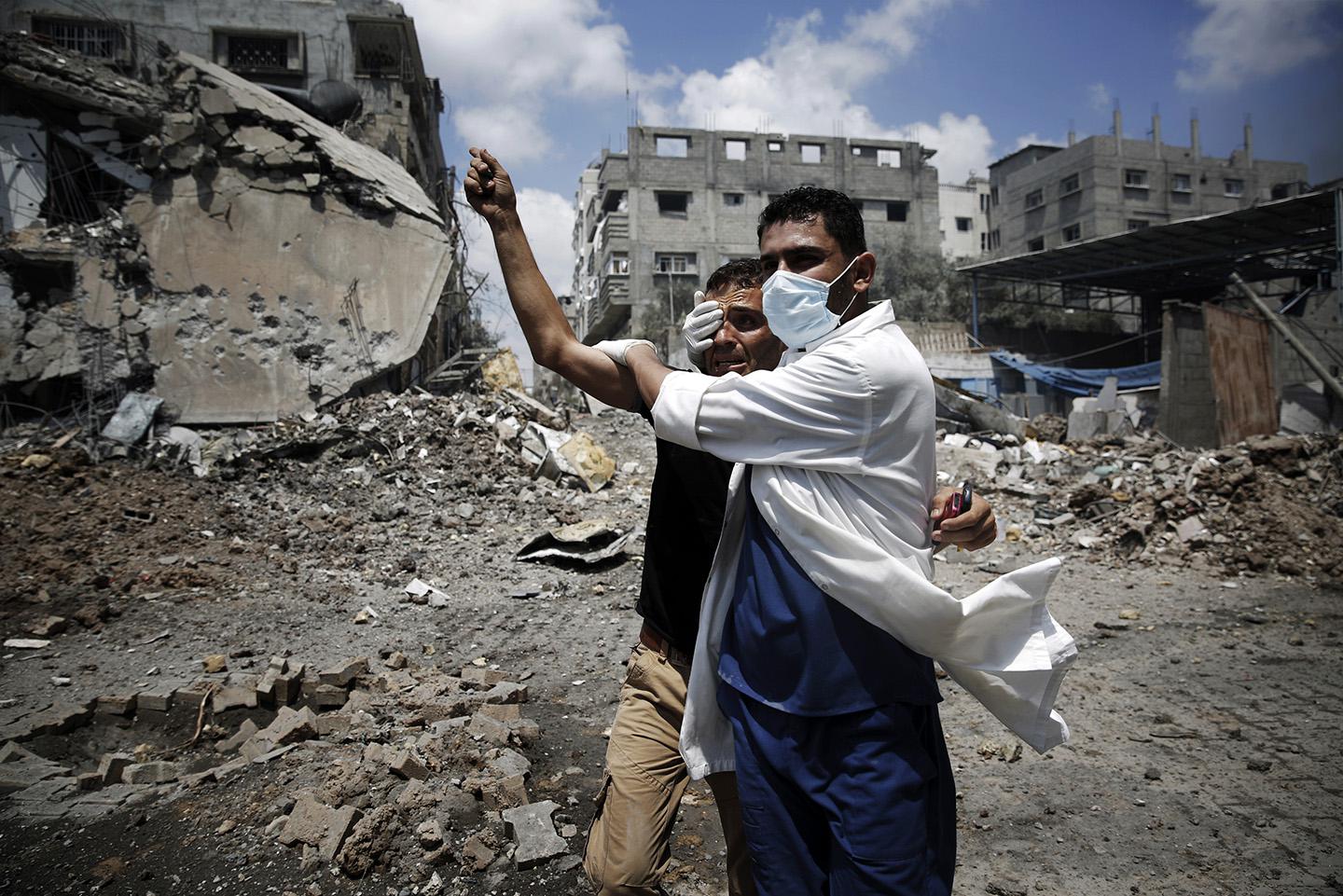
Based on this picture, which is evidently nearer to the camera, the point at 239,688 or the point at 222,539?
the point at 239,688

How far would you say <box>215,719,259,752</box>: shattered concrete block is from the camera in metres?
3.40

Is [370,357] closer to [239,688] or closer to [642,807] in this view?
[239,688]

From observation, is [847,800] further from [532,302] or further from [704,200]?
[704,200]

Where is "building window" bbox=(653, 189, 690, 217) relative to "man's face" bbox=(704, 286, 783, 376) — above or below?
above

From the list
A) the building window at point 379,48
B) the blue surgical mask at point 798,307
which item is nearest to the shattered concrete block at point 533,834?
the blue surgical mask at point 798,307

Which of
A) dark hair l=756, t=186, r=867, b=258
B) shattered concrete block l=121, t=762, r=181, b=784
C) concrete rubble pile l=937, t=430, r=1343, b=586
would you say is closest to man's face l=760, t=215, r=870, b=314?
dark hair l=756, t=186, r=867, b=258

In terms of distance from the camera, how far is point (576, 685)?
436 centimetres

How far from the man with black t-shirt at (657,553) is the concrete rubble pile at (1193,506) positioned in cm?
691

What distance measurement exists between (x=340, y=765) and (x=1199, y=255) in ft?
66.2

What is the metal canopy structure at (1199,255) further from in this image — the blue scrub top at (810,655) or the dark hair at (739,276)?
the blue scrub top at (810,655)

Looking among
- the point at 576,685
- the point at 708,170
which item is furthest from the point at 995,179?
the point at 576,685

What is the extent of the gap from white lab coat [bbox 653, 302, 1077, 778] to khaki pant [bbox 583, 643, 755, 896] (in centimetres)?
67

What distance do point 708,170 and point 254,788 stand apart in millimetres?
31556

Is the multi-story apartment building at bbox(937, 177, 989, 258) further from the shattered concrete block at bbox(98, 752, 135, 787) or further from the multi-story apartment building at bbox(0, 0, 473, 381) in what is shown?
the shattered concrete block at bbox(98, 752, 135, 787)
